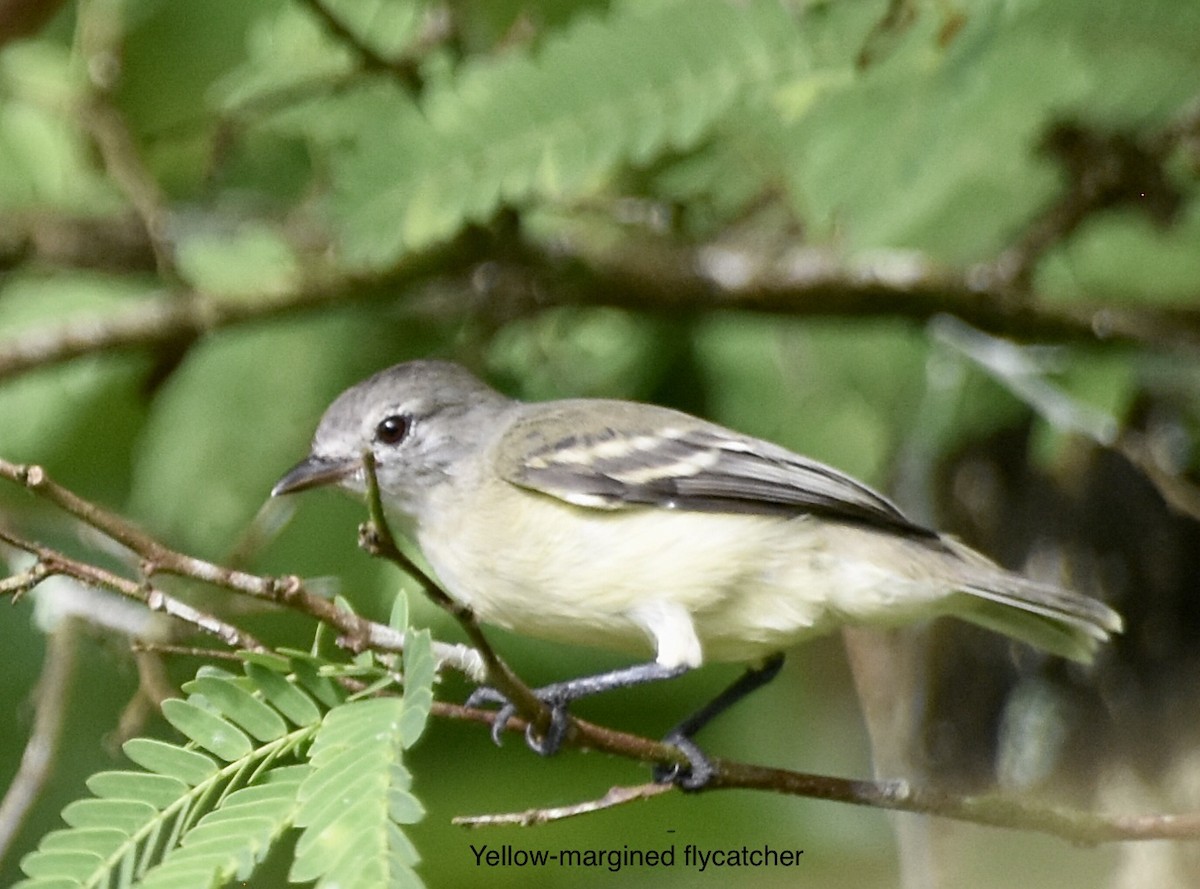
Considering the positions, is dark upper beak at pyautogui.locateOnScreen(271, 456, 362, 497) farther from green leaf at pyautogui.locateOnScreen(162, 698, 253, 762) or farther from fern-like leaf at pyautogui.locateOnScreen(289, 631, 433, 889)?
fern-like leaf at pyautogui.locateOnScreen(289, 631, 433, 889)

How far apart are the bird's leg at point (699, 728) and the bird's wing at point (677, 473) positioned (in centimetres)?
47

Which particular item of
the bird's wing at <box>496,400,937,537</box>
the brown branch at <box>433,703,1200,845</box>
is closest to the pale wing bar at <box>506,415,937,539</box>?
the bird's wing at <box>496,400,937,537</box>

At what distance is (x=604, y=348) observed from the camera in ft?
15.7

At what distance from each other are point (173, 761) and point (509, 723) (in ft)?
2.63

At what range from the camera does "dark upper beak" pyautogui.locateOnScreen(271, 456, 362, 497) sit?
2986 mm

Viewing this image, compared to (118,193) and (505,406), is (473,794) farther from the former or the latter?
(118,193)

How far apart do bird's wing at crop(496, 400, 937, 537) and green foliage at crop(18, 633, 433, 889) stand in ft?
4.14

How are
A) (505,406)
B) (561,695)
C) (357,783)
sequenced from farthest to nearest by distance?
(505,406) → (561,695) → (357,783)

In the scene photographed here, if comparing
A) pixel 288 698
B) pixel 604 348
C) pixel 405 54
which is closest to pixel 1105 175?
pixel 604 348

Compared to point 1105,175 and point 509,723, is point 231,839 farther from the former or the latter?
point 1105,175

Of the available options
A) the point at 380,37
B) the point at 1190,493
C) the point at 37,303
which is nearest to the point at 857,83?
the point at 380,37

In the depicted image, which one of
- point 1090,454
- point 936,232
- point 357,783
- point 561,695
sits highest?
point 936,232

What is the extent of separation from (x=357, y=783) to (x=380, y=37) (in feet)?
9.09

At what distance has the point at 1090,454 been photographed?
475cm
